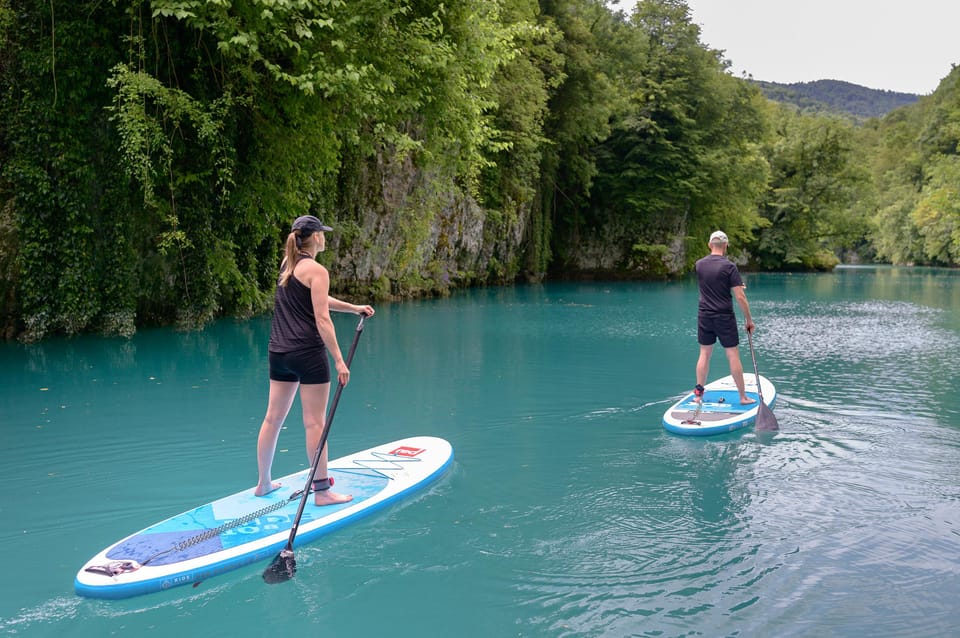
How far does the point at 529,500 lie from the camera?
558 centimetres

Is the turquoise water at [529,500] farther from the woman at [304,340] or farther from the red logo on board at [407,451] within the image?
the woman at [304,340]

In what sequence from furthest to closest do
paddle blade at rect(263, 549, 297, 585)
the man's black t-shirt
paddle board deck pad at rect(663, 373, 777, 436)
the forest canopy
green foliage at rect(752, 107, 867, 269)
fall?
green foliage at rect(752, 107, 867, 269)
the forest canopy
the man's black t-shirt
paddle board deck pad at rect(663, 373, 777, 436)
paddle blade at rect(263, 549, 297, 585)

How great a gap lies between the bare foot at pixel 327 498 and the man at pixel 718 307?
4326 millimetres

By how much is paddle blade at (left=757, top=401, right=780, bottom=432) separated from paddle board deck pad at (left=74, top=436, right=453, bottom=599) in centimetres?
341

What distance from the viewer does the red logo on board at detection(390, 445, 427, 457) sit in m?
6.32

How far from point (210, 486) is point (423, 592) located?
2.50 meters

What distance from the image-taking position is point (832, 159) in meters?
57.9

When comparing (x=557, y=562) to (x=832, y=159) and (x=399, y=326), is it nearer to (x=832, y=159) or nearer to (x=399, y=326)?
(x=399, y=326)

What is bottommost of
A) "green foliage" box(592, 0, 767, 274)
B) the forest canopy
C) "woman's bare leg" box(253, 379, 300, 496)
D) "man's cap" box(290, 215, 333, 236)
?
"woman's bare leg" box(253, 379, 300, 496)

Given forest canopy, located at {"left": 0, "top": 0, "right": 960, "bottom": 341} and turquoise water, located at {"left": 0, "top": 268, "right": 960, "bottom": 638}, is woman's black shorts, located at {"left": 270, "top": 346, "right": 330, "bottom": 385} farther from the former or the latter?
forest canopy, located at {"left": 0, "top": 0, "right": 960, "bottom": 341}

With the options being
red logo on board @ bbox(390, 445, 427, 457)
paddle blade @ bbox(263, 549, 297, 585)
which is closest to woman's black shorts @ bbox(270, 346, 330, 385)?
paddle blade @ bbox(263, 549, 297, 585)

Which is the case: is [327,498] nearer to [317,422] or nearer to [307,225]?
[317,422]

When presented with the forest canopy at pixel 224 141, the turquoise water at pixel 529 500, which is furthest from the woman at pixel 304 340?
the forest canopy at pixel 224 141

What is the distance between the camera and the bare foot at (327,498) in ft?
17.1
